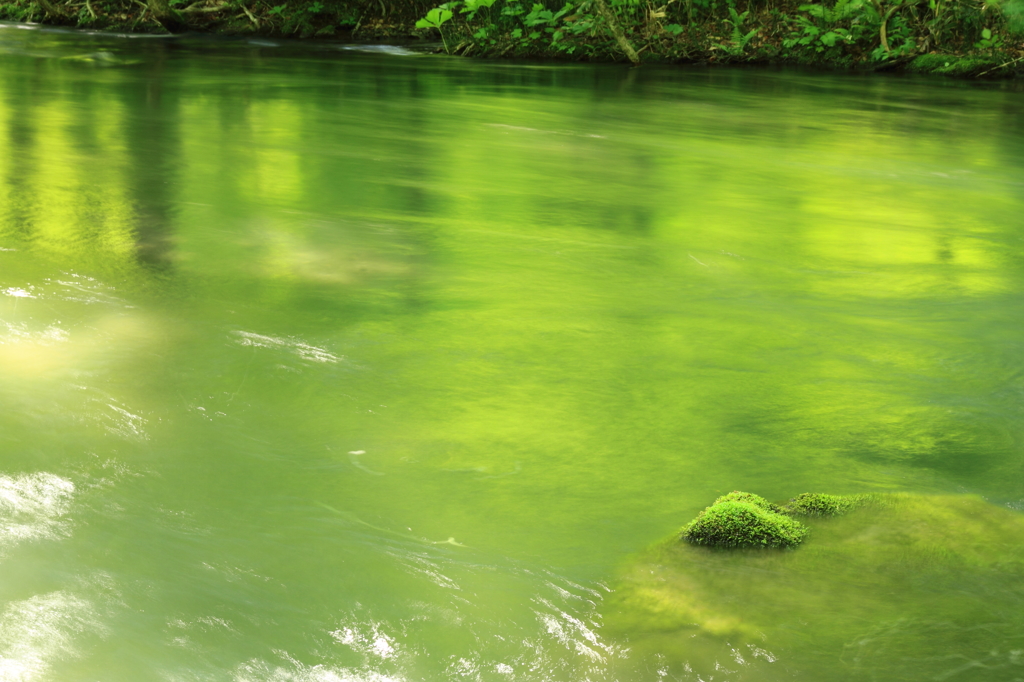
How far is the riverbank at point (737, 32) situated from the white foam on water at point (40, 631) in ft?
45.2

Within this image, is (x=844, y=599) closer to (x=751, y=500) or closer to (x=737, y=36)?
(x=751, y=500)

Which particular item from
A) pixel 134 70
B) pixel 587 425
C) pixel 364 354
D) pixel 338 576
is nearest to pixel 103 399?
pixel 364 354

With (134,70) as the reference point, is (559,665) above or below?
below

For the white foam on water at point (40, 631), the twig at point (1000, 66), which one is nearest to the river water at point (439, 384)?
the white foam on water at point (40, 631)

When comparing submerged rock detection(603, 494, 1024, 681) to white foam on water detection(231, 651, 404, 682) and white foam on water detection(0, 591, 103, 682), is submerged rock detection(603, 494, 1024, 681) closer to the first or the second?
white foam on water detection(231, 651, 404, 682)

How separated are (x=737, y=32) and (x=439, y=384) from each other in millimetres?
14306

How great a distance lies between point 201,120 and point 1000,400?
7471 mm

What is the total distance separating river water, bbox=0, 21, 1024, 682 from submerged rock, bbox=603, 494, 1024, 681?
0.16 feet

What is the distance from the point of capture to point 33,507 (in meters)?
2.59

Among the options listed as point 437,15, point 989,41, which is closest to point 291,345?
point 437,15

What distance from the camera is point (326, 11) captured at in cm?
2131

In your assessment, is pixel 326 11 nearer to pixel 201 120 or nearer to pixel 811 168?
pixel 201 120

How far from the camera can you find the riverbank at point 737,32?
1525 cm

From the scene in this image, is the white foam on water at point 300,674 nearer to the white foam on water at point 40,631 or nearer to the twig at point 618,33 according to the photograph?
the white foam on water at point 40,631
